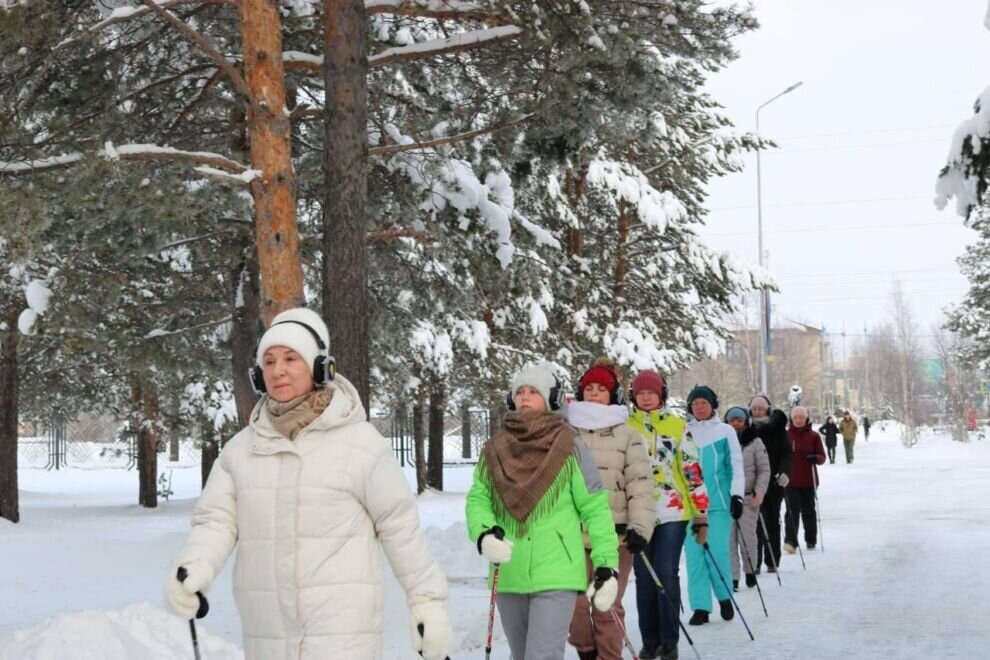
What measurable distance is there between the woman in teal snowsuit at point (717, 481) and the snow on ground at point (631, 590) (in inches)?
10.8

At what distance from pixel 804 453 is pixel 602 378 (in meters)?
9.46

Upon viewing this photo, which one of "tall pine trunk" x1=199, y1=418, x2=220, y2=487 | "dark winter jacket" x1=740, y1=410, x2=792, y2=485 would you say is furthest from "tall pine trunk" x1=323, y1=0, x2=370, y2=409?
"tall pine trunk" x1=199, y1=418, x2=220, y2=487

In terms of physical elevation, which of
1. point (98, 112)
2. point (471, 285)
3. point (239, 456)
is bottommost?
point (239, 456)

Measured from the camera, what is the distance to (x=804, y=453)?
55.0 feet

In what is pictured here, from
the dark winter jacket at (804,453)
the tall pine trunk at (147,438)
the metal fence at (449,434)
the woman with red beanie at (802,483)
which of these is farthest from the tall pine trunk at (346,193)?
the metal fence at (449,434)

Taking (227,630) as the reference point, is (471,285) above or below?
above

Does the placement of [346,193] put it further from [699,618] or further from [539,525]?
[539,525]

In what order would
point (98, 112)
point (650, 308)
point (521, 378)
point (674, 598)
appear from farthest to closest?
point (650, 308), point (98, 112), point (674, 598), point (521, 378)

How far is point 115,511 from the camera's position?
29.0m

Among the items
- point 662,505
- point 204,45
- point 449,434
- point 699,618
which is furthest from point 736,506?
point 449,434

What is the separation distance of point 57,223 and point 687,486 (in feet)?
25.9

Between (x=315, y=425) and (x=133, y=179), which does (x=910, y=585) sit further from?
(x=315, y=425)

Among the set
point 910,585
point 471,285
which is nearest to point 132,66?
point 471,285

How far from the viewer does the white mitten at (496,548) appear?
6.17 meters
